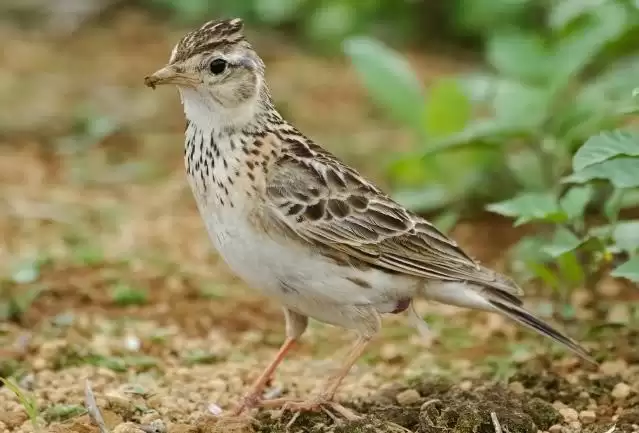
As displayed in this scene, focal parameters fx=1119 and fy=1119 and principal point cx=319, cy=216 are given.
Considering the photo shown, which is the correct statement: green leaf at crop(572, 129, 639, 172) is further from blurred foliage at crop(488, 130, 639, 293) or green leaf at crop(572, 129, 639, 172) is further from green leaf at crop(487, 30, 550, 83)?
green leaf at crop(487, 30, 550, 83)

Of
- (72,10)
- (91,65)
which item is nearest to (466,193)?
(91,65)

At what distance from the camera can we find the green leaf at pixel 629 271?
4605 millimetres

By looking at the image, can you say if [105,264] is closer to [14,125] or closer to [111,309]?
[111,309]

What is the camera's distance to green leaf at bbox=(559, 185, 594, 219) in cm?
540

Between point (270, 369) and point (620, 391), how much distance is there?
159 centimetres

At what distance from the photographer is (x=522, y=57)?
714 centimetres

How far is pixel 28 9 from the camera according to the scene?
12.5 meters

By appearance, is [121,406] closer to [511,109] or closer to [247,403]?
[247,403]

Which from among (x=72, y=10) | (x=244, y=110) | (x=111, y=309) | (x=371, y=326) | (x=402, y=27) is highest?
(x=402, y=27)

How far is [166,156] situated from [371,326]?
471 cm

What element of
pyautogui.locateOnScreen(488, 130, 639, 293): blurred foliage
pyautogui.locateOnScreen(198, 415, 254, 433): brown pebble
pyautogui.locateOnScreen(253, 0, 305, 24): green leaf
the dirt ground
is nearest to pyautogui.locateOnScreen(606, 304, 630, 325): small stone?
the dirt ground

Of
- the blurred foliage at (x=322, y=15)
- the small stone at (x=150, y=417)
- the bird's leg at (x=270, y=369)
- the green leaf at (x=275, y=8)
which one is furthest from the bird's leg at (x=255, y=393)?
the green leaf at (x=275, y=8)

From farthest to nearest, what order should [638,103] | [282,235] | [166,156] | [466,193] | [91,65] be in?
[91,65] → [166,156] → [466,193] → [638,103] → [282,235]

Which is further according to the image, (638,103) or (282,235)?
(638,103)
